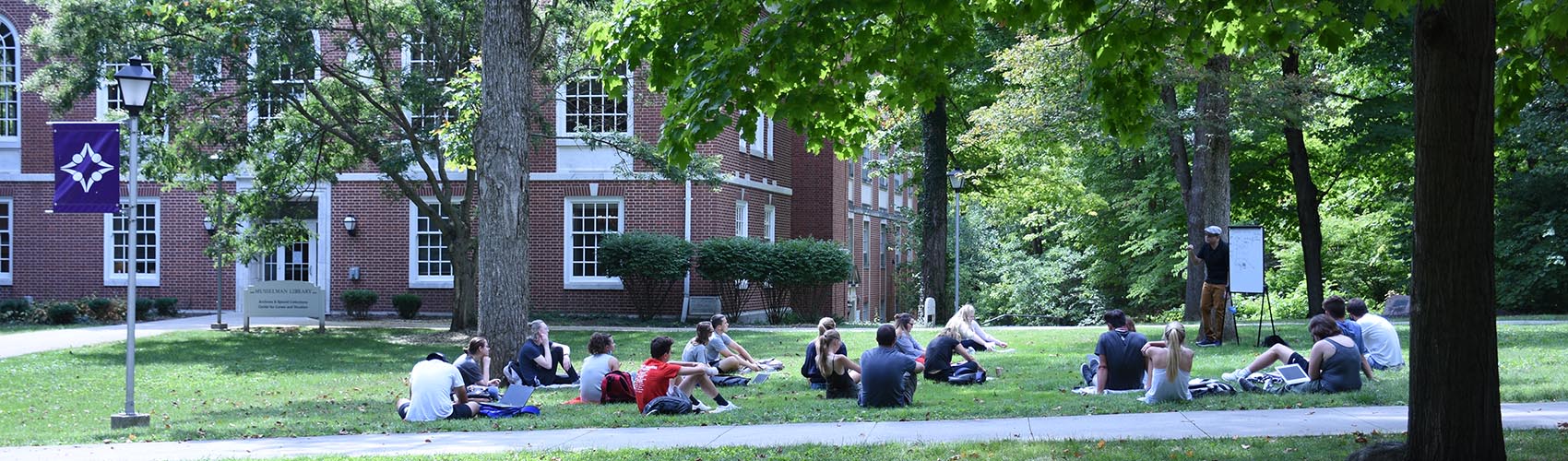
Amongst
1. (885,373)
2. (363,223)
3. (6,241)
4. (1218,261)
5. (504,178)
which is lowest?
(885,373)

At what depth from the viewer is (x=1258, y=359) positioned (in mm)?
12969

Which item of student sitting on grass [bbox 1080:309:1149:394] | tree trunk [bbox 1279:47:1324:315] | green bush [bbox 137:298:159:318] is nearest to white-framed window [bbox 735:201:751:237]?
tree trunk [bbox 1279:47:1324:315]

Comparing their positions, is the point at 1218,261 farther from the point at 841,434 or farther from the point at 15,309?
the point at 15,309

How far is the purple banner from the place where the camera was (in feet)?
40.6

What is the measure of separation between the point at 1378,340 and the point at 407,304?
2215 cm

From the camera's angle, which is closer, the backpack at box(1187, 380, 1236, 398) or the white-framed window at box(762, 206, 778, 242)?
the backpack at box(1187, 380, 1236, 398)

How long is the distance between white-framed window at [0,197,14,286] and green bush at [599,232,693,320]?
15109mm

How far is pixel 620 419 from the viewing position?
12102 mm

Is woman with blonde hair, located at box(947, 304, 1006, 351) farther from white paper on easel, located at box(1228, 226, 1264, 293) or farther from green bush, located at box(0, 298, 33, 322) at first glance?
green bush, located at box(0, 298, 33, 322)

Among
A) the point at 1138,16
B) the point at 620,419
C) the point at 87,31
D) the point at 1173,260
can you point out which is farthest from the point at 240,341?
the point at 1173,260

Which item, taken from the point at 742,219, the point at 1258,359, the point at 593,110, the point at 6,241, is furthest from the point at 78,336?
the point at 1258,359

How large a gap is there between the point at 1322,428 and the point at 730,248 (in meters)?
20.6

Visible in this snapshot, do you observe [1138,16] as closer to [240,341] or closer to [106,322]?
[240,341]

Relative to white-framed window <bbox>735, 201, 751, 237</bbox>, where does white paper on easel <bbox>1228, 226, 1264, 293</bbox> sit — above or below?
below
